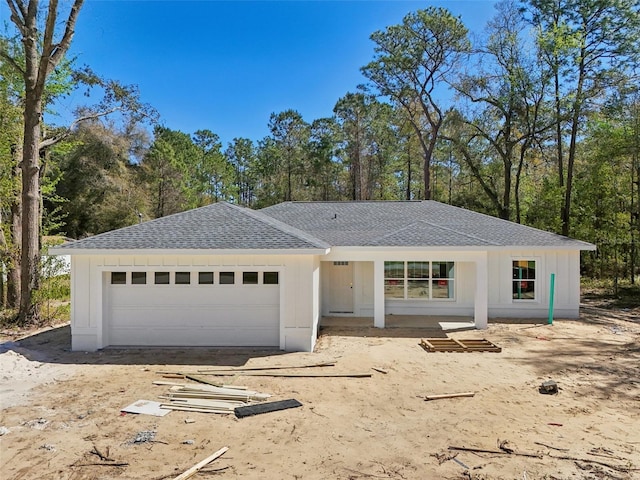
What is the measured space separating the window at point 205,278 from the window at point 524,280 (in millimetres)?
9697

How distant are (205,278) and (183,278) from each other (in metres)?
0.52

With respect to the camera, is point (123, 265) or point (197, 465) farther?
point (123, 265)

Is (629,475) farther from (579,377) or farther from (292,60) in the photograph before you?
(292,60)

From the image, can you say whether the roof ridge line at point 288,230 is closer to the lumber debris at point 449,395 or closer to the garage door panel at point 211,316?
the garage door panel at point 211,316

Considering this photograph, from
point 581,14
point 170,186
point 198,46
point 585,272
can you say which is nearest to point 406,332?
point 198,46

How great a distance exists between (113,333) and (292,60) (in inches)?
567

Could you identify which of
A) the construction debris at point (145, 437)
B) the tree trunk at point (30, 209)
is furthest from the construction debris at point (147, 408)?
the tree trunk at point (30, 209)

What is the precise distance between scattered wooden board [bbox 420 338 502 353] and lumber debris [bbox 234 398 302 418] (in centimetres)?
435

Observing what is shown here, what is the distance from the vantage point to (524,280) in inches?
528

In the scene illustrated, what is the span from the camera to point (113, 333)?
9648mm

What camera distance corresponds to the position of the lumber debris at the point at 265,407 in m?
5.86

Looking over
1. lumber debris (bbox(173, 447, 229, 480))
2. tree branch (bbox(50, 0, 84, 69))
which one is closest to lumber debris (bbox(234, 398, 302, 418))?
lumber debris (bbox(173, 447, 229, 480))

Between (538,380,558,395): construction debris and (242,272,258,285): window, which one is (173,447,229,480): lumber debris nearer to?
(242,272,258,285): window

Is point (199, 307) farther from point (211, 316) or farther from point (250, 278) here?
point (250, 278)
